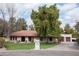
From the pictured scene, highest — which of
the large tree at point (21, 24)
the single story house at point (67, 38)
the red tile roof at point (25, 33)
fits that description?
the large tree at point (21, 24)

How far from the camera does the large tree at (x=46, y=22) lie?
9789 mm

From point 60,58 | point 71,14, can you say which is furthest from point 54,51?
point 71,14

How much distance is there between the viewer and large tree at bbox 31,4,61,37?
9789 millimetres

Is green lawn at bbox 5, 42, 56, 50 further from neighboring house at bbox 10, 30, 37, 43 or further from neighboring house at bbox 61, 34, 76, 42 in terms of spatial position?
neighboring house at bbox 61, 34, 76, 42

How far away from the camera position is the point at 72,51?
9742mm

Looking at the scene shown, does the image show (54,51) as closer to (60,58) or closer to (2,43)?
(60,58)

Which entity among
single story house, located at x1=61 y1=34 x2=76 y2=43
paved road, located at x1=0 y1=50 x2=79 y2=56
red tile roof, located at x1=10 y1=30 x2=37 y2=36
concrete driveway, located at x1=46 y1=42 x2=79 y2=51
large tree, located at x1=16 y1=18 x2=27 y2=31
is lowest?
paved road, located at x1=0 y1=50 x2=79 y2=56

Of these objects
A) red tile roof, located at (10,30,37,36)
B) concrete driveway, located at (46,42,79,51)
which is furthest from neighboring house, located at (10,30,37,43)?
concrete driveway, located at (46,42,79,51)

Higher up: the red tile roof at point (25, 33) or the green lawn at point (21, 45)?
the red tile roof at point (25, 33)

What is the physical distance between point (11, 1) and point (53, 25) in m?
1.05

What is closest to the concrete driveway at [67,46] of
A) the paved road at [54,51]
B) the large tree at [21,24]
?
the paved road at [54,51]

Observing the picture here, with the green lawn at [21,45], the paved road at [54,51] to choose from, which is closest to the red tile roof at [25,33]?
the green lawn at [21,45]

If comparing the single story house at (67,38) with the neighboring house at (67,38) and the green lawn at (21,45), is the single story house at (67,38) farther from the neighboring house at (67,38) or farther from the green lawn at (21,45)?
the green lawn at (21,45)

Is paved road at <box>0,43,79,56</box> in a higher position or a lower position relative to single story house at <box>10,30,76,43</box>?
lower
